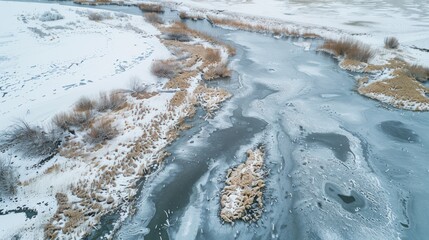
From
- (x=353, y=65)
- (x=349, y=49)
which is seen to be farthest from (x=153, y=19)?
(x=353, y=65)

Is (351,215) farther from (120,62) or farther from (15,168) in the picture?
(120,62)

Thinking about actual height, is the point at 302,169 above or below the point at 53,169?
below

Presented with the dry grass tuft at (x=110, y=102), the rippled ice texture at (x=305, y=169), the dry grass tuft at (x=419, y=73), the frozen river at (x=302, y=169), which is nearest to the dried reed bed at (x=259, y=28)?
the dry grass tuft at (x=419, y=73)

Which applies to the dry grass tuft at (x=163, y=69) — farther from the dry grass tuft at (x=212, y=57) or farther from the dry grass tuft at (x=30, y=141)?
the dry grass tuft at (x=30, y=141)

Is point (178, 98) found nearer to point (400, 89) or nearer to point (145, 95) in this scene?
point (145, 95)

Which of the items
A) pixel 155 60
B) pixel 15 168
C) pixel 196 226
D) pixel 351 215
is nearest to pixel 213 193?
pixel 196 226

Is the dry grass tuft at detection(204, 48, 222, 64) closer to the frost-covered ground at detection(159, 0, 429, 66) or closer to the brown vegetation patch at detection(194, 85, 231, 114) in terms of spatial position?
the brown vegetation patch at detection(194, 85, 231, 114)
